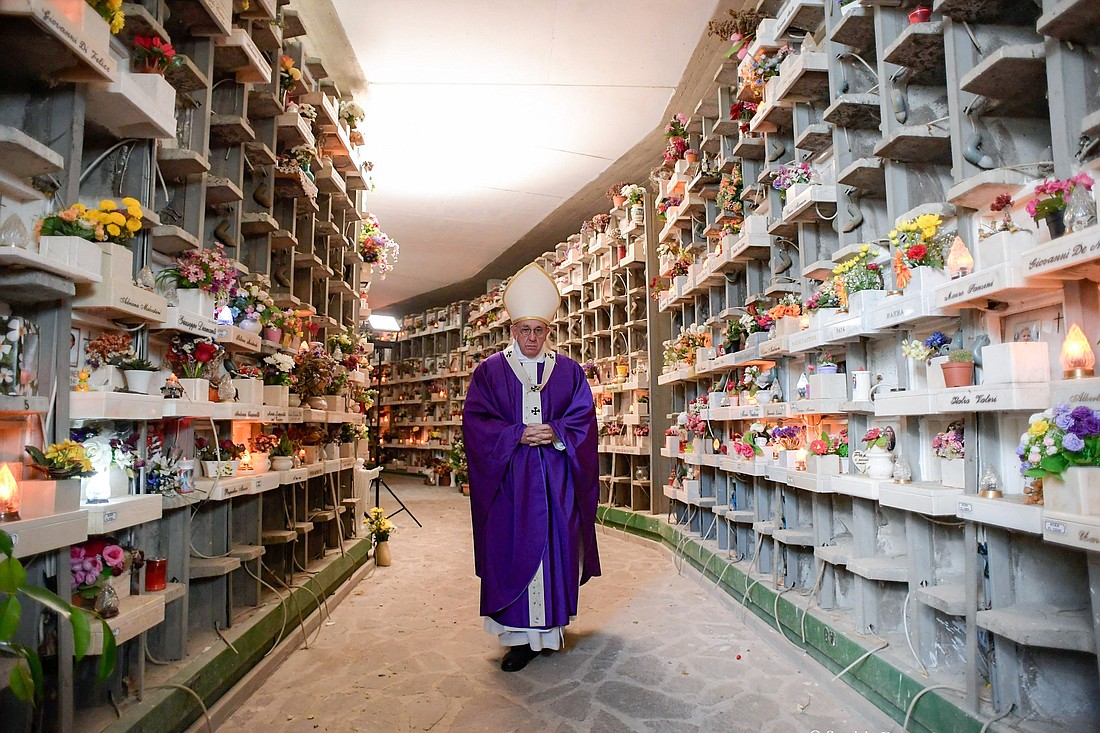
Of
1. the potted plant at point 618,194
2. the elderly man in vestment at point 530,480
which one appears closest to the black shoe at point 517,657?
the elderly man in vestment at point 530,480

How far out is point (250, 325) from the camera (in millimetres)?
3553

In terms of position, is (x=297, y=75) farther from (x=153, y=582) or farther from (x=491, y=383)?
(x=153, y=582)

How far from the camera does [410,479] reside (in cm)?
1521

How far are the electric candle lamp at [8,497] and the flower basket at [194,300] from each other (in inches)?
47.8

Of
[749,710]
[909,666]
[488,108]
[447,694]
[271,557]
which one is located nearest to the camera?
[909,666]

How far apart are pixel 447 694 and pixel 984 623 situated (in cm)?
223

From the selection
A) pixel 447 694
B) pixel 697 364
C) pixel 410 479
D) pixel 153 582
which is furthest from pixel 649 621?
pixel 410 479

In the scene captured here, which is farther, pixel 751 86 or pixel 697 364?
pixel 697 364

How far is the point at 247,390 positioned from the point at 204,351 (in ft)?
1.40

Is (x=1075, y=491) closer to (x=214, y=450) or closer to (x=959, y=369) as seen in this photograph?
(x=959, y=369)

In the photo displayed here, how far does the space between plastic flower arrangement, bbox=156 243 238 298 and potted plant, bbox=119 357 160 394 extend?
0.48 metres

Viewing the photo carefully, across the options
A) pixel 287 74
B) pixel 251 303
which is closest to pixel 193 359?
pixel 251 303

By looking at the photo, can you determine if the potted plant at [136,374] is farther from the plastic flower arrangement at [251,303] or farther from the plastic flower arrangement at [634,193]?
the plastic flower arrangement at [634,193]

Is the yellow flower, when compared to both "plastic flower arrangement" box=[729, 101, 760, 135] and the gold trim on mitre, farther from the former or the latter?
"plastic flower arrangement" box=[729, 101, 760, 135]
